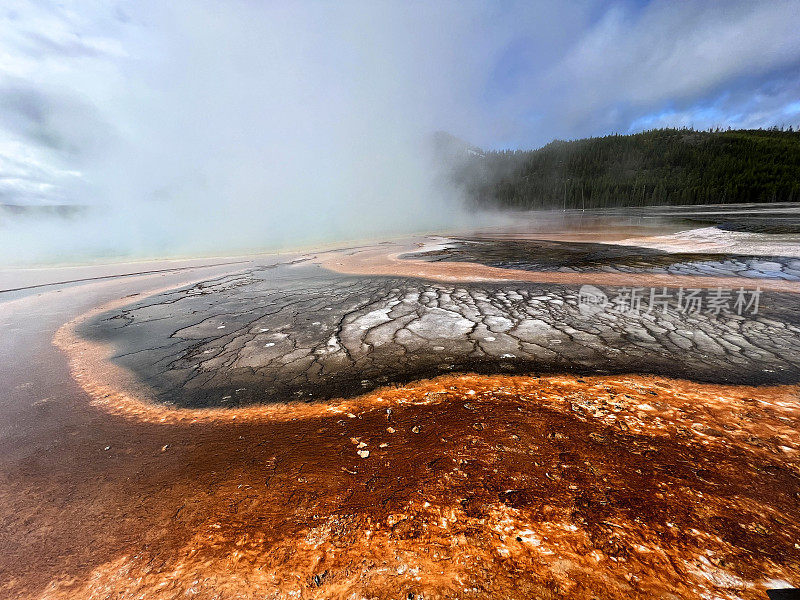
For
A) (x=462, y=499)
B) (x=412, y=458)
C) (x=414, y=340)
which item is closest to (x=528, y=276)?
(x=414, y=340)

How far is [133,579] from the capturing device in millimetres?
1798

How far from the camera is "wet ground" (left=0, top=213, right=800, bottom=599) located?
1736 mm

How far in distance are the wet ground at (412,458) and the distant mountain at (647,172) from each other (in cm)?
9404

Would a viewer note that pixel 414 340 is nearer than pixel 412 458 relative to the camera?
No

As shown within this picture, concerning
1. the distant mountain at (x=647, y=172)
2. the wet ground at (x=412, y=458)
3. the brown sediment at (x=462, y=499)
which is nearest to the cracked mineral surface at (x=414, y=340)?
the wet ground at (x=412, y=458)

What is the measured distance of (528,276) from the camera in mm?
9312

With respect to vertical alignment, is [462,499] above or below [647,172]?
below

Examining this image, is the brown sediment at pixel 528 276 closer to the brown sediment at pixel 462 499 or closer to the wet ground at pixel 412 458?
the wet ground at pixel 412 458

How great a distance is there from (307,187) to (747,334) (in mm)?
73349

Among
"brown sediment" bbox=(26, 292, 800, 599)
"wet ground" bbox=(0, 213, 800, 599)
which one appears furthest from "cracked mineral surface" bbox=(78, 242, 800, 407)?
"brown sediment" bbox=(26, 292, 800, 599)

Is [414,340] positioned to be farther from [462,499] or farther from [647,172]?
[647,172]

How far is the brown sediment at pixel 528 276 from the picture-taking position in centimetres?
763

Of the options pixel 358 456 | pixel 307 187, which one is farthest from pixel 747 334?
pixel 307 187

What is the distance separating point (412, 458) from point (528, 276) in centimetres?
793
